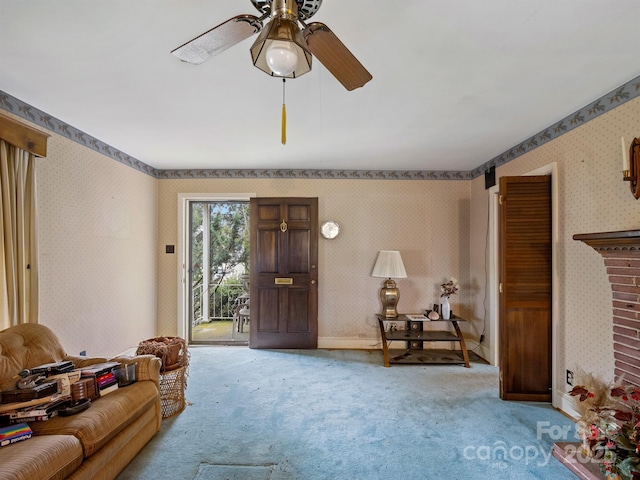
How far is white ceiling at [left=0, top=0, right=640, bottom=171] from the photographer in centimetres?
151

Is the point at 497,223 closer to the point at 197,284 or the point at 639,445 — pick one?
the point at 639,445

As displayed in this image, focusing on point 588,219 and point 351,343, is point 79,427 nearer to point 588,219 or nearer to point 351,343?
point 351,343

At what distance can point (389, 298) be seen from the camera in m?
4.08

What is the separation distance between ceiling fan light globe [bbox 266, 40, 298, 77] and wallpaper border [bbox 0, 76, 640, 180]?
2265 mm

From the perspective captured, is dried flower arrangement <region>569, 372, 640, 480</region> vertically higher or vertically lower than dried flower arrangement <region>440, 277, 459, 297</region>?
lower

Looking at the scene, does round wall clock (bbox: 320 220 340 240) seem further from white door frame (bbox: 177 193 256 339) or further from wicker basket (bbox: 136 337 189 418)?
wicker basket (bbox: 136 337 189 418)

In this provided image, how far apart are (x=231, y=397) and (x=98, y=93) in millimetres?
2673

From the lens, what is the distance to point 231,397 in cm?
293

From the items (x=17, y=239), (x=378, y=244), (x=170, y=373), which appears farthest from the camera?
(x=378, y=244)

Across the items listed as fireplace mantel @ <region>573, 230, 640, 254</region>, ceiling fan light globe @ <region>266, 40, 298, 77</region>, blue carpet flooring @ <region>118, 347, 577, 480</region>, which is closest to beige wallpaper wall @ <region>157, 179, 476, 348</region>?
blue carpet flooring @ <region>118, 347, 577, 480</region>

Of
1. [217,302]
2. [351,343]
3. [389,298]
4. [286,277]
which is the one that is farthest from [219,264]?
[389,298]

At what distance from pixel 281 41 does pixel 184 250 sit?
385 centimetres

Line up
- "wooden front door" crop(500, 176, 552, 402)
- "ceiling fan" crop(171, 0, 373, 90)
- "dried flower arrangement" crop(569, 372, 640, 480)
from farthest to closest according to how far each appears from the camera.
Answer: "wooden front door" crop(500, 176, 552, 402)
"dried flower arrangement" crop(569, 372, 640, 480)
"ceiling fan" crop(171, 0, 373, 90)

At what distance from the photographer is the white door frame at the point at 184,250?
445 centimetres
